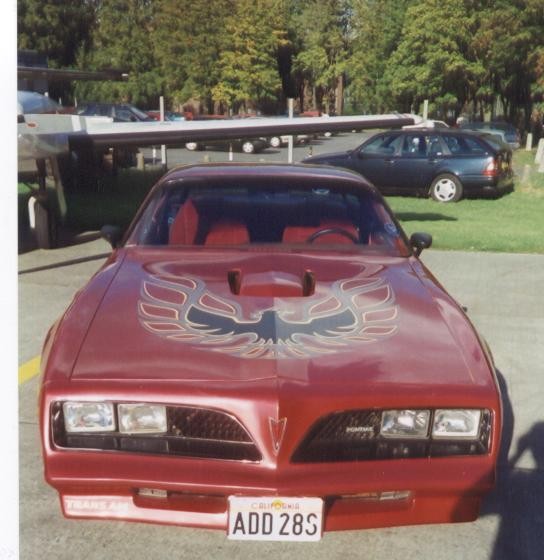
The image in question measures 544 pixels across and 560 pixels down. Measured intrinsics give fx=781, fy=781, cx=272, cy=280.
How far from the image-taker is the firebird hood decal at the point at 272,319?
3125mm

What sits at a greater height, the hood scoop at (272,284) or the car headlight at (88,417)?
the hood scoop at (272,284)

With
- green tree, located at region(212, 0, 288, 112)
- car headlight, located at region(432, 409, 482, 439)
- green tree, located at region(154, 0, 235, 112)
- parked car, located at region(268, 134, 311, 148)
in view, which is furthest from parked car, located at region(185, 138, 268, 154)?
car headlight, located at region(432, 409, 482, 439)

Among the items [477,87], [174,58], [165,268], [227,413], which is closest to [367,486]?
[227,413]

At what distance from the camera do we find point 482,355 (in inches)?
128

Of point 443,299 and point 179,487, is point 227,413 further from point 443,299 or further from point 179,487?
point 443,299

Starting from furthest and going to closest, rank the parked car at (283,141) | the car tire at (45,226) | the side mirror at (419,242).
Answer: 1. the parked car at (283,141)
2. the car tire at (45,226)
3. the side mirror at (419,242)

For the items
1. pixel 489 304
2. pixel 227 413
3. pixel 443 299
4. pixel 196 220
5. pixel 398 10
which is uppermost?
pixel 398 10

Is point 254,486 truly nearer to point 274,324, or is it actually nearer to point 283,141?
point 274,324

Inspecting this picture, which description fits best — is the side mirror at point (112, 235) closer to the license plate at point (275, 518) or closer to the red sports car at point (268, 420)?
the red sports car at point (268, 420)

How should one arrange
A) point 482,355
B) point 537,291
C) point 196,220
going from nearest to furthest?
point 482,355 < point 196,220 < point 537,291

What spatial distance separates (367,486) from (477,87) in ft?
144

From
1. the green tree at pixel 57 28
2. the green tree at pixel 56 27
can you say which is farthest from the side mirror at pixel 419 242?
the green tree at pixel 56 27

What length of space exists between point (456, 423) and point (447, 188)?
13966 mm

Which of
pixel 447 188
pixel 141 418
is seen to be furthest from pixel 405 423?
pixel 447 188
